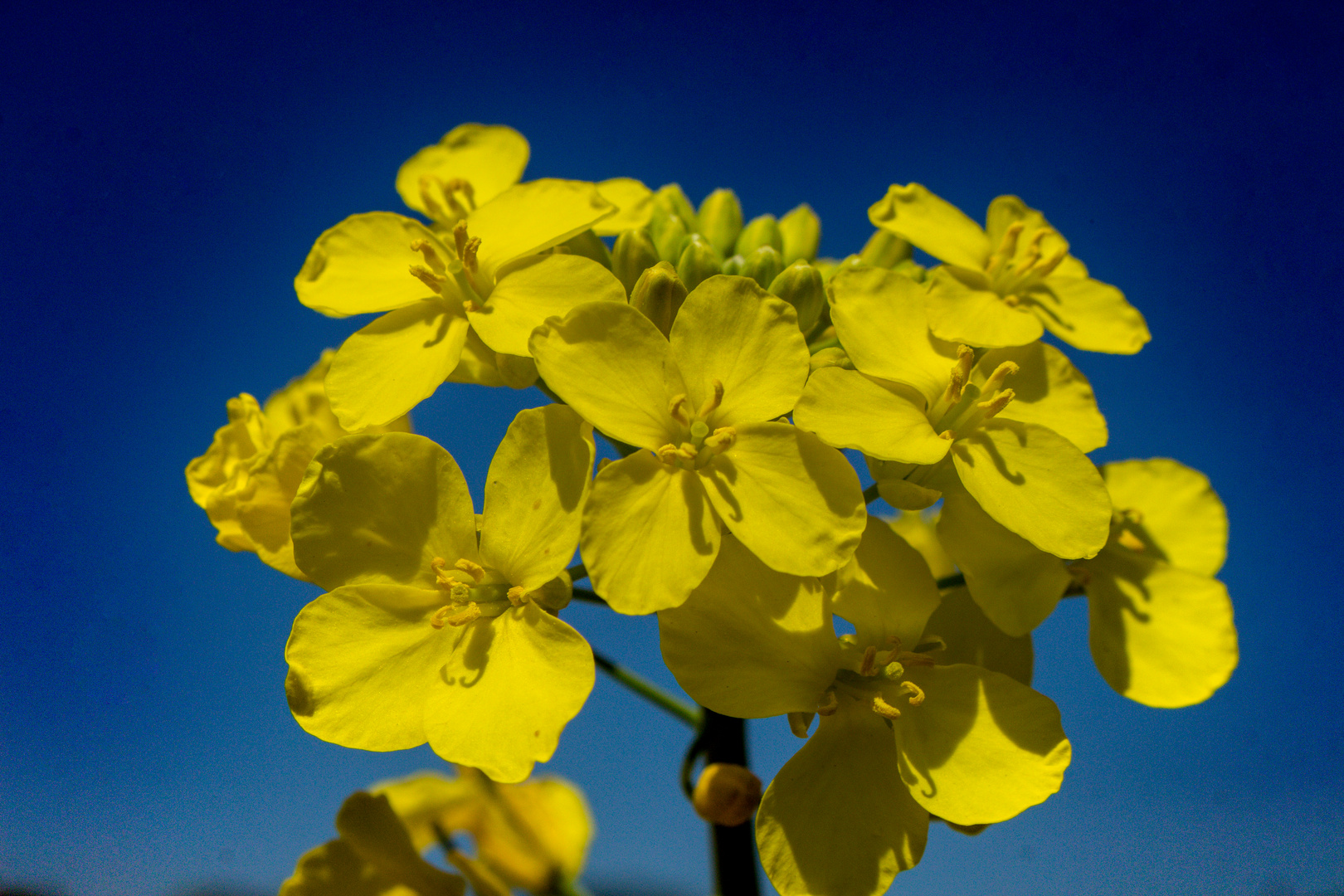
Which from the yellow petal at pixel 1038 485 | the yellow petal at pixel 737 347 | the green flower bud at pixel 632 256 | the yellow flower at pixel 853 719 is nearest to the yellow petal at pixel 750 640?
the yellow flower at pixel 853 719

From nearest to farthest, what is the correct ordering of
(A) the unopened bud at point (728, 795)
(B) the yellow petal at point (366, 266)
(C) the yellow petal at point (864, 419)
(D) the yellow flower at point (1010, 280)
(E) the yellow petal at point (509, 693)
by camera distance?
1. (E) the yellow petal at point (509, 693)
2. (C) the yellow petal at point (864, 419)
3. (A) the unopened bud at point (728, 795)
4. (B) the yellow petal at point (366, 266)
5. (D) the yellow flower at point (1010, 280)

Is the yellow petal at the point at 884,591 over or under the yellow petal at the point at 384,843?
over

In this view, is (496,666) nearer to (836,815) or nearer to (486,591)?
(486,591)

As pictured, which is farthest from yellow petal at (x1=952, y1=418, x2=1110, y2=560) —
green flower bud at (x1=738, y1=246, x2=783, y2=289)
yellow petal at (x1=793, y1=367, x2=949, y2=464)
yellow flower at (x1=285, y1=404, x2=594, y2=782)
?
yellow flower at (x1=285, y1=404, x2=594, y2=782)

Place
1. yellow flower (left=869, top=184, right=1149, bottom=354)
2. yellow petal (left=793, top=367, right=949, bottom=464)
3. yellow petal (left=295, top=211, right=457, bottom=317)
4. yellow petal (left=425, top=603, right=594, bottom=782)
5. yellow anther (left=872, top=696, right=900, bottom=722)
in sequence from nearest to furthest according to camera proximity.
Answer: yellow petal (left=425, top=603, right=594, bottom=782)
yellow anther (left=872, top=696, right=900, bottom=722)
yellow petal (left=793, top=367, right=949, bottom=464)
yellow petal (left=295, top=211, right=457, bottom=317)
yellow flower (left=869, top=184, right=1149, bottom=354)

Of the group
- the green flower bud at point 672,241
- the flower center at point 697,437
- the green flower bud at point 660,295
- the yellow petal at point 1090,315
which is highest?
the green flower bud at point 672,241

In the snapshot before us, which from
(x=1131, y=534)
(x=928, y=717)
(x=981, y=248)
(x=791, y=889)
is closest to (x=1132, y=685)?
(x=1131, y=534)

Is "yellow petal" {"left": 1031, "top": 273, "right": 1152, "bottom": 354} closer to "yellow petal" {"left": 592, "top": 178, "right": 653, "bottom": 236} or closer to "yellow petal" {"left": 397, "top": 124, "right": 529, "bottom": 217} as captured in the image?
"yellow petal" {"left": 592, "top": 178, "right": 653, "bottom": 236}

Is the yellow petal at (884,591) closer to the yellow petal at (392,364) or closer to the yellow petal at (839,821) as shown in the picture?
the yellow petal at (839,821)
